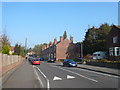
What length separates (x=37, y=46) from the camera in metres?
169

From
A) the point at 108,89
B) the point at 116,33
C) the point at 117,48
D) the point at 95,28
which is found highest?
the point at 95,28

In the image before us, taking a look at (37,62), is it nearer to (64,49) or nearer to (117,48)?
(117,48)

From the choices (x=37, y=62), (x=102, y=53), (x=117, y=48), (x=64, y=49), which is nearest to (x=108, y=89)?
(x=37, y=62)

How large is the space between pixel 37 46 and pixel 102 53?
110854mm

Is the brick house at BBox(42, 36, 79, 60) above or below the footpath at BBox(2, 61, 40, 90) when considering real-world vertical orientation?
above

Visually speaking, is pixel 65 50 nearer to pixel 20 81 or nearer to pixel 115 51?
pixel 115 51

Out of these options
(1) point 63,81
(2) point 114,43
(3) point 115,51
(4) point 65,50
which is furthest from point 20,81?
(4) point 65,50

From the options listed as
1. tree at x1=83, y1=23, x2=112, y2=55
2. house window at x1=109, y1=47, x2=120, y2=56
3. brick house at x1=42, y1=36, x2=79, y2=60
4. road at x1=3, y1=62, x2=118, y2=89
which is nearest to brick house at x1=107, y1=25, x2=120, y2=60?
house window at x1=109, y1=47, x2=120, y2=56

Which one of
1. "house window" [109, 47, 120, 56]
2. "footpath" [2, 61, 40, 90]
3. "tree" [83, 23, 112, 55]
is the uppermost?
"tree" [83, 23, 112, 55]

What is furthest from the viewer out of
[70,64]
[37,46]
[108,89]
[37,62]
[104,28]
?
[37,46]

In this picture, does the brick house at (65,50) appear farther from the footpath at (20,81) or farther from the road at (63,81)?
the road at (63,81)

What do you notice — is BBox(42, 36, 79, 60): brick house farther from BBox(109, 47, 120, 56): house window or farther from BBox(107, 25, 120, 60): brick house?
BBox(109, 47, 120, 56): house window

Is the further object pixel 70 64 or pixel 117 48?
pixel 117 48

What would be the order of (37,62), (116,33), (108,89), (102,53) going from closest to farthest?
(108,89) → (37,62) → (116,33) → (102,53)
